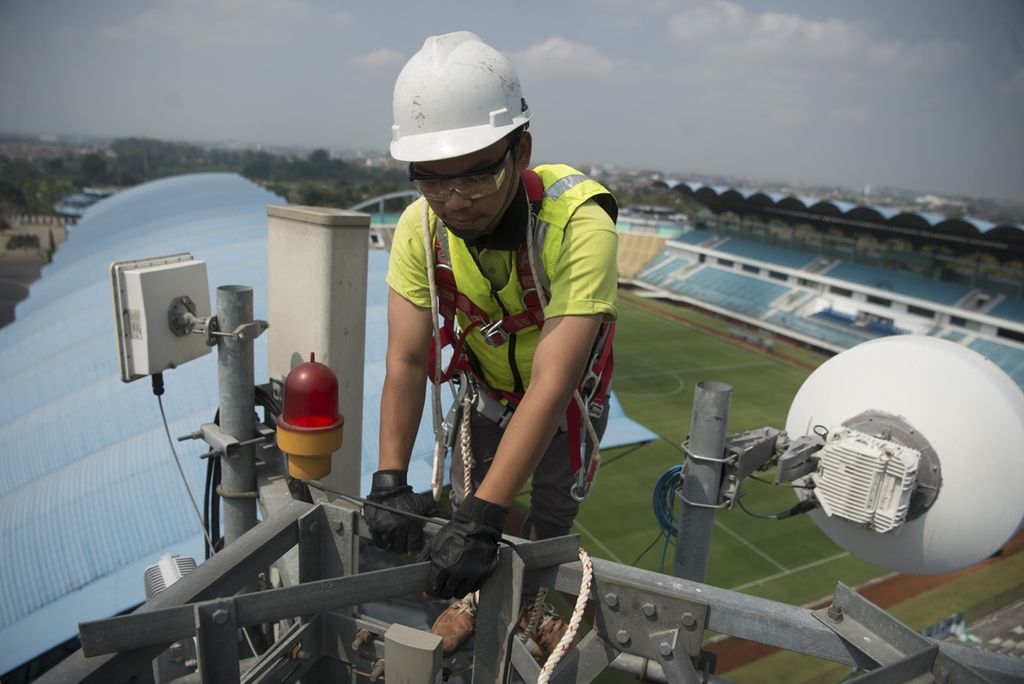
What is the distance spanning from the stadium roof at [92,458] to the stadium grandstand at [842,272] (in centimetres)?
2874

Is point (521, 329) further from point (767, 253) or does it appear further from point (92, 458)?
point (767, 253)

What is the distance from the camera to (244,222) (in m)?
26.4

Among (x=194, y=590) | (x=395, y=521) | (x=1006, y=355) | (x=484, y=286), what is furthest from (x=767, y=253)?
(x=194, y=590)

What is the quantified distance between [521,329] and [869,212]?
146ft

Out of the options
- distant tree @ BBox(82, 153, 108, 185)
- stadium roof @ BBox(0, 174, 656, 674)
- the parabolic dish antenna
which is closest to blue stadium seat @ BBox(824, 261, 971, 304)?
stadium roof @ BBox(0, 174, 656, 674)

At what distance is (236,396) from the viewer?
150 inches

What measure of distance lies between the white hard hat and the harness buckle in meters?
0.84

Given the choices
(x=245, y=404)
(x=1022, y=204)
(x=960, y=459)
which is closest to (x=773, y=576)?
(x=960, y=459)

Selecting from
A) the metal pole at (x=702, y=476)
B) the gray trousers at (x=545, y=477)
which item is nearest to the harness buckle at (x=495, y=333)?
the gray trousers at (x=545, y=477)

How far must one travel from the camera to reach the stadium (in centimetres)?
995

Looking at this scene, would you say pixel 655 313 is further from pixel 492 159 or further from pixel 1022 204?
pixel 1022 204

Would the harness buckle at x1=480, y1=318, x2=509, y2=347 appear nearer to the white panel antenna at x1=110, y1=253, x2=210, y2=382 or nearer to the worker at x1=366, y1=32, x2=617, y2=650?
the worker at x1=366, y1=32, x2=617, y2=650

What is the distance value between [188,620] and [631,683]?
30.2 feet

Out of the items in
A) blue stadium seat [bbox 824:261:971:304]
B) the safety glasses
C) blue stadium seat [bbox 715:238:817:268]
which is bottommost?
blue stadium seat [bbox 824:261:971:304]
